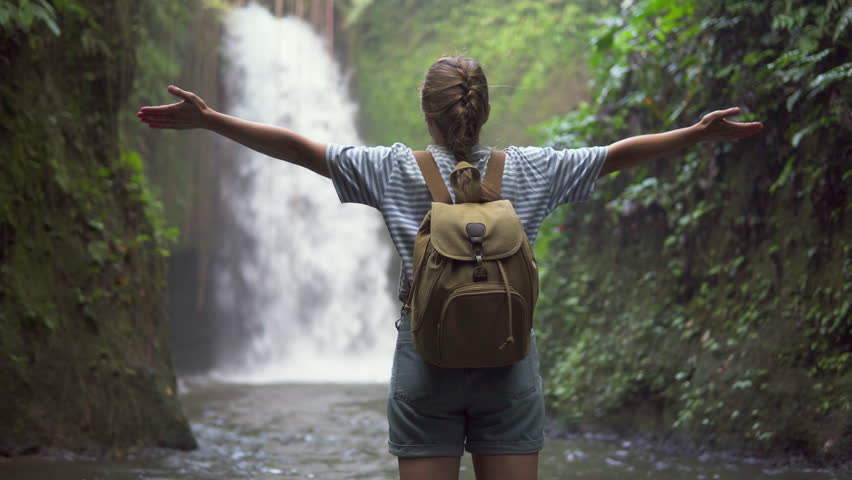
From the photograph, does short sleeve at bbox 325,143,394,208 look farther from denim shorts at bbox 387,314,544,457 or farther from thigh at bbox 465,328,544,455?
thigh at bbox 465,328,544,455

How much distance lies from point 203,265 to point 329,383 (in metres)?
5.50

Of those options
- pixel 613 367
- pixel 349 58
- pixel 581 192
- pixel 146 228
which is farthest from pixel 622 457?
pixel 349 58

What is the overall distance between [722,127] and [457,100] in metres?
0.84

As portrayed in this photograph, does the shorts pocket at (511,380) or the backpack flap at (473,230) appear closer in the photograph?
the backpack flap at (473,230)

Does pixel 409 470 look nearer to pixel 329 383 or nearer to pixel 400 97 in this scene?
pixel 329 383

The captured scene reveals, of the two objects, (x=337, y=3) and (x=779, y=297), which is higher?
(x=337, y=3)

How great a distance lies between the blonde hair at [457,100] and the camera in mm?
2254

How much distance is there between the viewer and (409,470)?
84.0 inches

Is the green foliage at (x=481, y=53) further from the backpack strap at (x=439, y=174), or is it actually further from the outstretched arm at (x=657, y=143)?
the backpack strap at (x=439, y=174)

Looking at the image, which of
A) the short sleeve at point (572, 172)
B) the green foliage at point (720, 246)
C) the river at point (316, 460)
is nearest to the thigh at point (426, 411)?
the short sleeve at point (572, 172)

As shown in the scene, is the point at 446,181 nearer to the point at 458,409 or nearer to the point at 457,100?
the point at 457,100

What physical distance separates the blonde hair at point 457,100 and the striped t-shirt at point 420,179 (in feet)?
0.14

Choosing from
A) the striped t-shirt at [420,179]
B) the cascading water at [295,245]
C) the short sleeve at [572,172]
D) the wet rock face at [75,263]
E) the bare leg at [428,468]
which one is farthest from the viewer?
the cascading water at [295,245]

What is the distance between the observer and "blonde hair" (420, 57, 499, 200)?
7.39 feet
